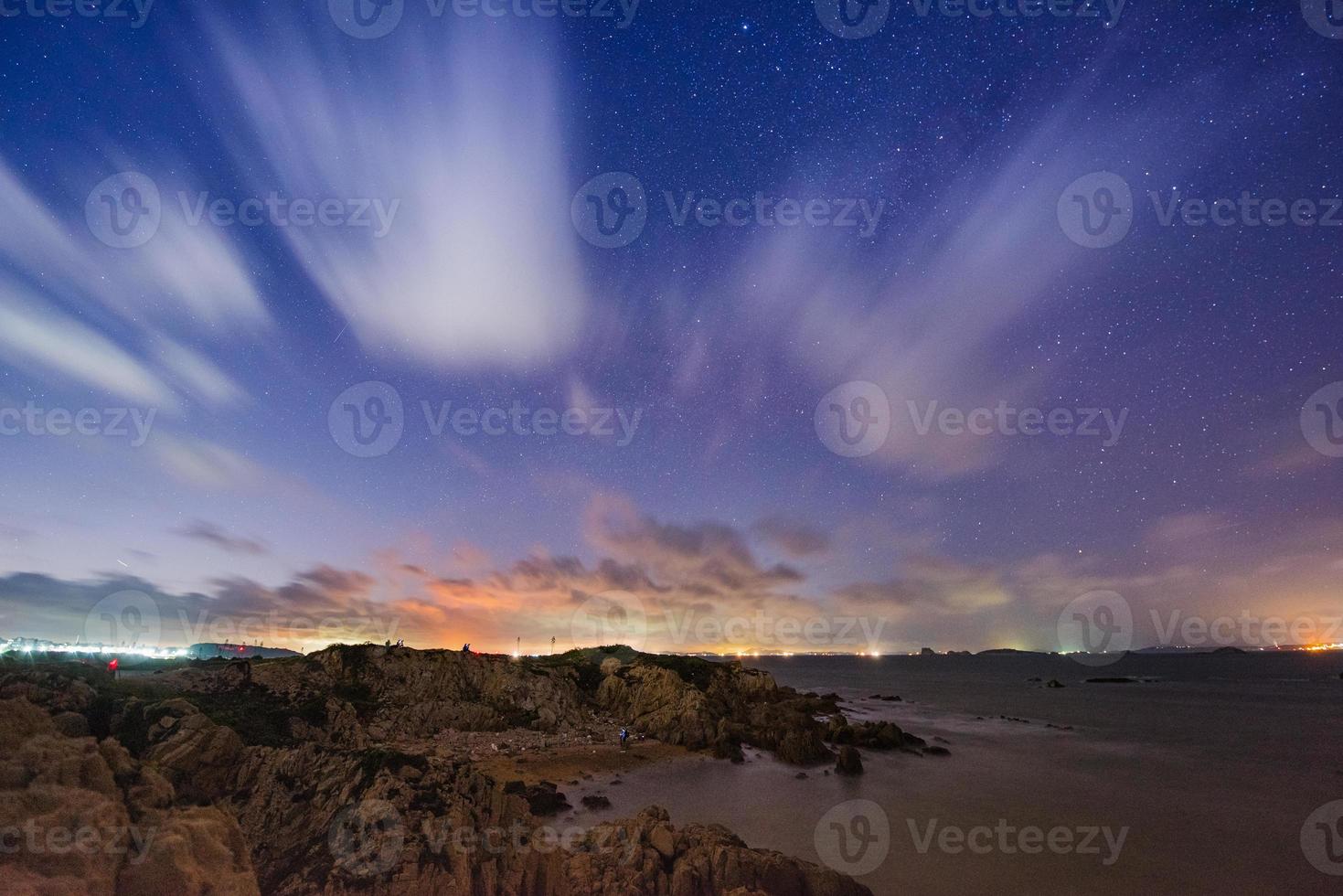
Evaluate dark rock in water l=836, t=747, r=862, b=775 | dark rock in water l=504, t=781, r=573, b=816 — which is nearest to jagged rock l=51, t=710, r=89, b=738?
dark rock in water l=504, t=781, r=573, b=816

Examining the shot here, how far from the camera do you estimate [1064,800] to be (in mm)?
33250

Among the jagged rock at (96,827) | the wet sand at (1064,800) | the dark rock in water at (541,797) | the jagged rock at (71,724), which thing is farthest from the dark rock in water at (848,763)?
the jagged rock at (71,724)

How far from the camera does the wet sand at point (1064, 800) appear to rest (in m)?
22.2

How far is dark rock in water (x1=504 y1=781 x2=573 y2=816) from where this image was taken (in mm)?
27656

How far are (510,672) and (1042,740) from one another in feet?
171

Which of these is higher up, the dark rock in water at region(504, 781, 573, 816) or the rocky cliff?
the rocky cliff

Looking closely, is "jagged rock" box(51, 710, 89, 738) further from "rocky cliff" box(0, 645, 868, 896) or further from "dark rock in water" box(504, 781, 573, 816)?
"dark rock in water" box(504, 781, 573, 816)

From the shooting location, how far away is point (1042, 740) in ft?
184

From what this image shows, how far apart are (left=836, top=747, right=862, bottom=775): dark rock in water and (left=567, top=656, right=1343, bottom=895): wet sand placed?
804 mm

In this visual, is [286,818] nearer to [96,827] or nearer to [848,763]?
[96,827]

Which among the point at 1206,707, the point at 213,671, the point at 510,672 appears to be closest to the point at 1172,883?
the point at 510,672

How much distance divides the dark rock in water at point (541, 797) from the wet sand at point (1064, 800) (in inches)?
46.5

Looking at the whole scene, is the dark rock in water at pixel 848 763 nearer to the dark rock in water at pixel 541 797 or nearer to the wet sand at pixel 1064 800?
the wet sand at pixel 1064 800

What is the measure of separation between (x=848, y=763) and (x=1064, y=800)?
12.2m
